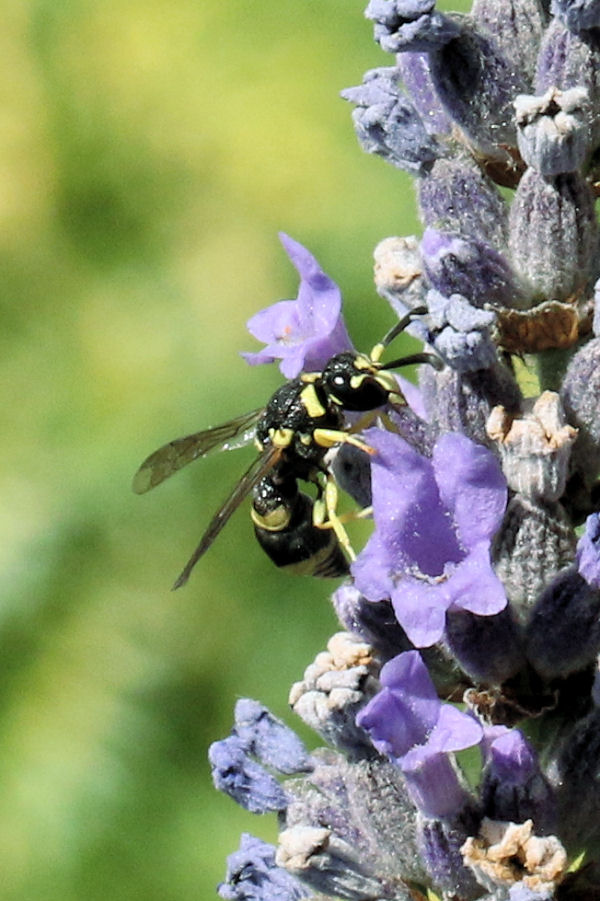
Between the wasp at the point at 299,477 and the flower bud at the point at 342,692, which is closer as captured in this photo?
the flower bud at the point at 342,692

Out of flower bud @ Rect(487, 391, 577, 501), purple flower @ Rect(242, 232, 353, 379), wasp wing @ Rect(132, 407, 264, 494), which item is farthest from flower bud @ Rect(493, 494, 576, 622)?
wasp wing @ Rect(132, 407, 264, 494)

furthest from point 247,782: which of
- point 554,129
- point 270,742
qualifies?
point 554,129

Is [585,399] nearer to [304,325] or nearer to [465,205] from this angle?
[465,205]

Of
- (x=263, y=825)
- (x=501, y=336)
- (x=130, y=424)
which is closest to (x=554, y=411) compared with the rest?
(x=501, y=336)

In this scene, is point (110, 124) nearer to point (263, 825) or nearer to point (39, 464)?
point (39, 464)

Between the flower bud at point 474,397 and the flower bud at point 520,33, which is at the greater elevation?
the flower bud at point 520,33

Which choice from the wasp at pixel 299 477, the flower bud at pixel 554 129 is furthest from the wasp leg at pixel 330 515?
the flower bud at pixel 554 129

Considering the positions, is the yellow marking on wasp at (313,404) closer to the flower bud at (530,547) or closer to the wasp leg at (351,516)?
the wasp leg at (351,516)
